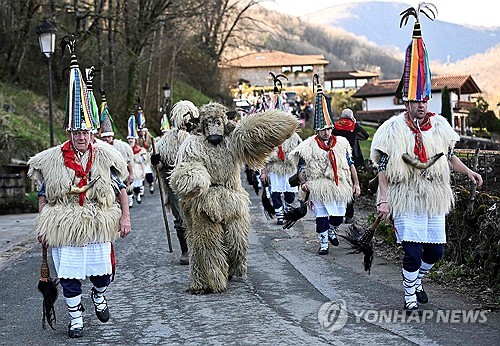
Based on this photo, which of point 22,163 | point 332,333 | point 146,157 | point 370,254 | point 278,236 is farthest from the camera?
point 146,157

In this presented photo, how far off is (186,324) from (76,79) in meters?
2.63

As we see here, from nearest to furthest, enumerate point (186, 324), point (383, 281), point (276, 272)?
point (186, 324) < point (383, 281) < point (276, 272)

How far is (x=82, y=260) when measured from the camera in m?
7.43

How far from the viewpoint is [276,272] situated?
32.9 ft

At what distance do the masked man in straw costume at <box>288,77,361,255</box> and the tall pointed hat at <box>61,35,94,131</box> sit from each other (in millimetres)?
4614

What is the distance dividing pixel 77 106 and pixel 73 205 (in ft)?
3.14

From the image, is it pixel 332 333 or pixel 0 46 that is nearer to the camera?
pixel 332 333

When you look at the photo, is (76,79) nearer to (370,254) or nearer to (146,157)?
(370,254)

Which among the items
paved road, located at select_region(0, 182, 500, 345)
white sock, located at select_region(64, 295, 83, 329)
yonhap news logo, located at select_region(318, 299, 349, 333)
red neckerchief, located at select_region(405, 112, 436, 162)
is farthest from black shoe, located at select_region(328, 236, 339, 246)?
white sock, located at select_region(64, 295, 83, 329)

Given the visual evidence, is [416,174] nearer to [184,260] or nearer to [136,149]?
[184,260]

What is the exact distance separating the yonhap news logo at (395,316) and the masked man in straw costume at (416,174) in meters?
0.15

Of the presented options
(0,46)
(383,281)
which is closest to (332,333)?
(383,281)

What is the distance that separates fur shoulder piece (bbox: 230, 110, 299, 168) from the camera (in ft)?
30.1

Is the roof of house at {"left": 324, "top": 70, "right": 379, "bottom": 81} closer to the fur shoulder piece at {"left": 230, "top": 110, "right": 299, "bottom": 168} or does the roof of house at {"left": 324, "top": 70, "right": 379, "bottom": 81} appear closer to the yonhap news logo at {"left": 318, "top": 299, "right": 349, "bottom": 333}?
the fur shoulder piece at {"left": 230, "top": 110, "right": 299, "bottom": 168}
